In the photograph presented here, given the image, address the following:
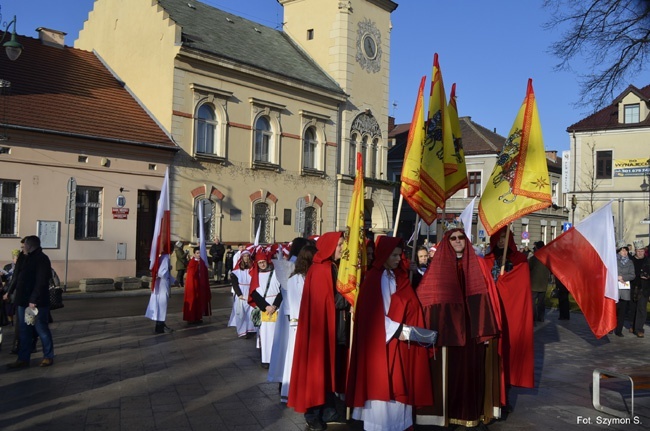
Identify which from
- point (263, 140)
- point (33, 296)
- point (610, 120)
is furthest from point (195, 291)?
point (610, 120)

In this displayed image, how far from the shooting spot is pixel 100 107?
89.6 feet

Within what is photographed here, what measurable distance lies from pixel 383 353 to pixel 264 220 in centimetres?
2549

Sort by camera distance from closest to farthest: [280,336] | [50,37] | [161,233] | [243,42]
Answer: [280,336]
[161,233]
[50,37]
[243,42]

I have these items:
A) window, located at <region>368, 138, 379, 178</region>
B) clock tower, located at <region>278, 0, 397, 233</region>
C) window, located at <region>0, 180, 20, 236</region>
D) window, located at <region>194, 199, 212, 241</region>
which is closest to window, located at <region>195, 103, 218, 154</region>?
window, located at <region>194, 199, 212, 241</region>

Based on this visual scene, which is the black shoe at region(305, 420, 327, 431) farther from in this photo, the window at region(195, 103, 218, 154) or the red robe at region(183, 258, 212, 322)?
the window at region(195, 103, 218, 154)

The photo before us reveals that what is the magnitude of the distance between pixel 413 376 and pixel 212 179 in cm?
2342

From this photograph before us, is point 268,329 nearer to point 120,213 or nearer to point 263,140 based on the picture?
point 120,213

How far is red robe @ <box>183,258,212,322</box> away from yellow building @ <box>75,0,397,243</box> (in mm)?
12730

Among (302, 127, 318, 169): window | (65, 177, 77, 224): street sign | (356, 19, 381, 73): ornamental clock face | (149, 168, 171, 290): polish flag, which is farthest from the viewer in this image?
(356, 19, 381, 73): ornamental clock face

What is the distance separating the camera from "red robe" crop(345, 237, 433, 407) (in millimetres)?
6281

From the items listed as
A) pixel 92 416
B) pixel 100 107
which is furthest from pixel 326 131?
pixel 92 416

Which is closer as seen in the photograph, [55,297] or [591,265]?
[591,265]

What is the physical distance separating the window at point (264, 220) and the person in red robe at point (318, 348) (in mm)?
24243

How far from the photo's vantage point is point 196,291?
14.7 meters
